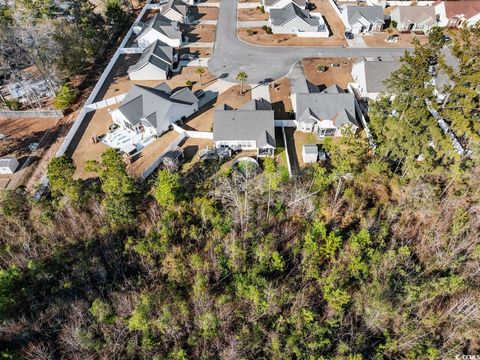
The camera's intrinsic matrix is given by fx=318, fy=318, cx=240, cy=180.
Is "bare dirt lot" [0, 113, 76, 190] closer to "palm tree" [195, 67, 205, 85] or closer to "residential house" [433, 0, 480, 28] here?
"palm tree" [195, 67, 205, 85]

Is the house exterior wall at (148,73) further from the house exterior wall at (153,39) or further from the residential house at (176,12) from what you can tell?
the residential house at (176,12)

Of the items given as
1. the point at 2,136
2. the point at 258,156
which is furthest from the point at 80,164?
the point at 258,156

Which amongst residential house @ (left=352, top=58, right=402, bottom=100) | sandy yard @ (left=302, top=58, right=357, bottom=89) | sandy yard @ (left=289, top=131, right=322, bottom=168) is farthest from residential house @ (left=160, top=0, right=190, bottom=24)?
sandy yard @ (left=289, top=131, right=322, bottom=168)

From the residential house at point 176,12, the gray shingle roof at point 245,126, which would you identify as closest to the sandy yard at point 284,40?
the residential house at point 176,12

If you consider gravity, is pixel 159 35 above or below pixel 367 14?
above

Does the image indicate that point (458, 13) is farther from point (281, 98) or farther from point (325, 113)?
point (325, 113)

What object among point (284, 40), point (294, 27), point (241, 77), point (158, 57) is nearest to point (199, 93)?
point (241, 77)

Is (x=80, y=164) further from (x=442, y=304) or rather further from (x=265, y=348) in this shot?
(x=442, y=304)
